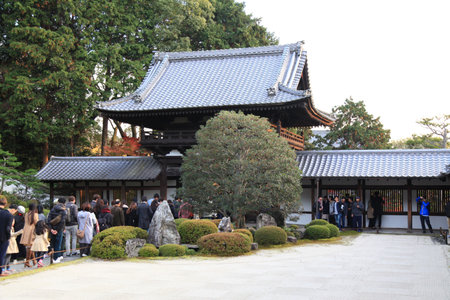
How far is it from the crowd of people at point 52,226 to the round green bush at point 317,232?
255 inches

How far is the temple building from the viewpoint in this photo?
24438mm

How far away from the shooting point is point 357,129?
35.9 m

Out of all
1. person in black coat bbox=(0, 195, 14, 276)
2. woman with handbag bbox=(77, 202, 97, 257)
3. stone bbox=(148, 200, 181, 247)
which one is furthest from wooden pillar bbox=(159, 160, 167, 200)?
person in black coat bbox=(0, 195, 14, 276)

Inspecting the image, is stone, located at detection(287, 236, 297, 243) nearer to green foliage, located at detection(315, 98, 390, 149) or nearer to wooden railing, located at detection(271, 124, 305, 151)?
wooden railing, located at detection(271, 124, 305, 151)

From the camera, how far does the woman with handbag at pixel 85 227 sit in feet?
50.1

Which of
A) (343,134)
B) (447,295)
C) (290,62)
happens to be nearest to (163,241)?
(447,295)

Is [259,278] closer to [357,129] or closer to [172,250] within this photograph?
[172,250]

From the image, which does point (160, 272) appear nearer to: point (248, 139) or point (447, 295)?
point (447, 295)

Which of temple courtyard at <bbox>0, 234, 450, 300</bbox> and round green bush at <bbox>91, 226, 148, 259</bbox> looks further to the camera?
round green bush at <bbox>91, 226, 148, 259</bbox>

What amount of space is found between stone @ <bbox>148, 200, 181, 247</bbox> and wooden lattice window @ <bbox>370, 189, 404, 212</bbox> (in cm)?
1244

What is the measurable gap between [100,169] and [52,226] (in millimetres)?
14291

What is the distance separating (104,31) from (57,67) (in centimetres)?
438

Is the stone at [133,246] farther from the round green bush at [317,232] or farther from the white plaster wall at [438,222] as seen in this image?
the white plaster wall at [438,222]

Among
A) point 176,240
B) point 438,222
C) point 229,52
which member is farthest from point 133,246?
point 229,52
